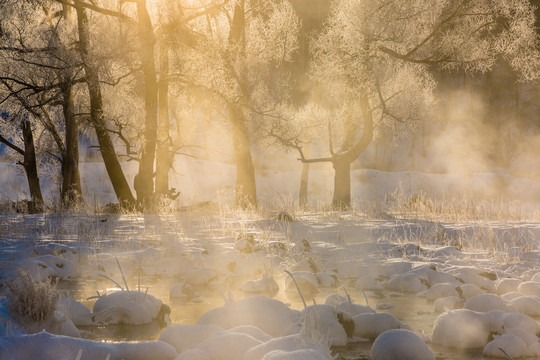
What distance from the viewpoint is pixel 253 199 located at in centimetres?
1584

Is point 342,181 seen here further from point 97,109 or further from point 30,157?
point 30,157

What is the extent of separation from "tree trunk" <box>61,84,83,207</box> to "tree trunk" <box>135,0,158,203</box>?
6.27 feet

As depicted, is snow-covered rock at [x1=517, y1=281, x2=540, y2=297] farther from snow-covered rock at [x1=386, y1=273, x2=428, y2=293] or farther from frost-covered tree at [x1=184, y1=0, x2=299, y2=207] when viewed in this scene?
frost-covered tree at [x1=184, y1=0, x2=299, y2=207]

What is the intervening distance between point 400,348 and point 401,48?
13.9 m

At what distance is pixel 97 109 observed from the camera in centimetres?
1450

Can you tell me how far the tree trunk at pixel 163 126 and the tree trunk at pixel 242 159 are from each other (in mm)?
1886

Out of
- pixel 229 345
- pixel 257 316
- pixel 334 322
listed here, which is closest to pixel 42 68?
pixel 257 316

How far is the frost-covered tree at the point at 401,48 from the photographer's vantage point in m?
15.4

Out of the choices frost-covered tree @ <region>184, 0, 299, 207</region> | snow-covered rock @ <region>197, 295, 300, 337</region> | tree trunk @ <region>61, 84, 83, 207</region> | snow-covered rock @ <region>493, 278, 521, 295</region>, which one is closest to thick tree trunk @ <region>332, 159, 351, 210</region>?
frost-covered tree @ <region>184, 0, 299, 207</region>

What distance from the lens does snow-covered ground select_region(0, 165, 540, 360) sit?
4.12 m

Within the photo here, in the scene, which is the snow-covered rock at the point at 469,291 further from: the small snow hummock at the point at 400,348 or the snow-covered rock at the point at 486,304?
the small snow hummock at the point at 400,348

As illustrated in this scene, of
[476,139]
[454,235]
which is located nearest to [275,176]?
[476,139]

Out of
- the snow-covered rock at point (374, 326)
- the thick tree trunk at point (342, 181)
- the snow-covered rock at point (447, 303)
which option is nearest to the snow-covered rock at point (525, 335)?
the snow-covered rock at point (374, 326)

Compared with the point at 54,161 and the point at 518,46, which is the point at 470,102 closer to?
the point at 518,46
